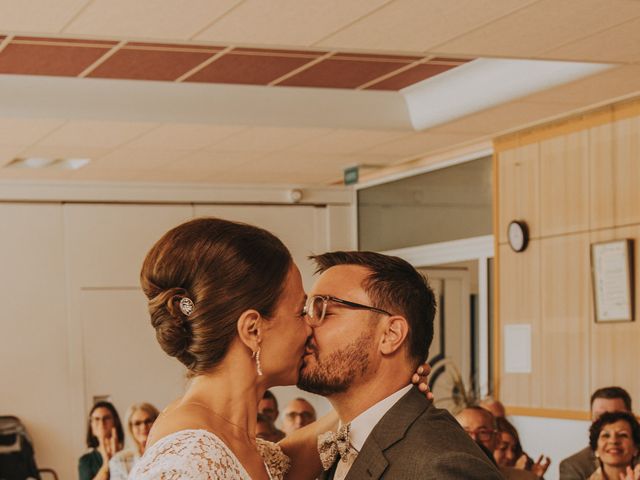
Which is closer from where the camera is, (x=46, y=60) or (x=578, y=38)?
(x=578, y=38)

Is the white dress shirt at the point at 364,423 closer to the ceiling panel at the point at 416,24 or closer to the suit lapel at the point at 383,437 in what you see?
the suit lapel at the point at 383,437

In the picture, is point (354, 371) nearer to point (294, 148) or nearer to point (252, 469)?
point (252, 469)

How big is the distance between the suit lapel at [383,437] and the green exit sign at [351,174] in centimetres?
730

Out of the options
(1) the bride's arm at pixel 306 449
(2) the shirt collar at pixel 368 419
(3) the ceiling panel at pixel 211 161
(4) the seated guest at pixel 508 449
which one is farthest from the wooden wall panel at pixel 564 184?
(2) the shirt collar at pixel 368 419

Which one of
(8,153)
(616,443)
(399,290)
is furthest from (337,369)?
(8,153)

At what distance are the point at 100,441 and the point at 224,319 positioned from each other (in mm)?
→ 6982

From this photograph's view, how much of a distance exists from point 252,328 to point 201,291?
0.11 metres

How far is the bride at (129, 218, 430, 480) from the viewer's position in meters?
1.87

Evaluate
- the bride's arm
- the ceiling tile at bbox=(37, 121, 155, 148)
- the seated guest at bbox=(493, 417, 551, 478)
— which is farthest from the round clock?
the bride's arm

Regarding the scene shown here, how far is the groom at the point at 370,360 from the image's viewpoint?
2.12m

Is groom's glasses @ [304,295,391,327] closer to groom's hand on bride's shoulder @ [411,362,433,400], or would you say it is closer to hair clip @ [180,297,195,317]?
groom's hand on bride's shoulder @ [411,362,433,400]

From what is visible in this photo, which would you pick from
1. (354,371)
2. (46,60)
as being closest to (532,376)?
(46,60)

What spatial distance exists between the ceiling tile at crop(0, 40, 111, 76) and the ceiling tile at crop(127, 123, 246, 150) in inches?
33.4

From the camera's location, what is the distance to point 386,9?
4.66 m
